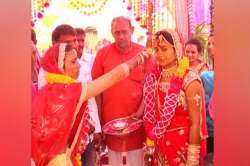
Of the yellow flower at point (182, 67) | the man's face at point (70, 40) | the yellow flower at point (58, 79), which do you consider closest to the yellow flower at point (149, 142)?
the yellow flower at point (182, 67)

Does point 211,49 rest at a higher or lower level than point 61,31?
lower

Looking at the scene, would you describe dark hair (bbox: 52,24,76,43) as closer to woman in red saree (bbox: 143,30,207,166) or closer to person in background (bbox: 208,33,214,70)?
woman in red saree (bbox: 143,30,207,166)

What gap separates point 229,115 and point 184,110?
0.24m

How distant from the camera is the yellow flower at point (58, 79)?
1.92m

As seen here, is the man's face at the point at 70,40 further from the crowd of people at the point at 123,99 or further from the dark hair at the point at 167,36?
the dark hair at the point at 167,36

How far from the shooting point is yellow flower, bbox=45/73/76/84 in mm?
1924

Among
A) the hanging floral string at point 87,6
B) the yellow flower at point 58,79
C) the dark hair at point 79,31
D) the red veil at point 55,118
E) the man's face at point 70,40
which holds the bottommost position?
the red veil at point 55,118

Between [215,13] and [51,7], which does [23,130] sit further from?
[215,13]

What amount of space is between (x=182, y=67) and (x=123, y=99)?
34 cm

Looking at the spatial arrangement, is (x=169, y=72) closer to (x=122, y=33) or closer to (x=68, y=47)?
(x=122, y=33)

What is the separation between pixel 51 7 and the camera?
1927 millimetres

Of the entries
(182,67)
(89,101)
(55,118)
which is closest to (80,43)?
(89,101)

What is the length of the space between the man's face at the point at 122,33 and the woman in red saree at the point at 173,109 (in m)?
0.14

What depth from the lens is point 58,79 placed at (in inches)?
76.0
